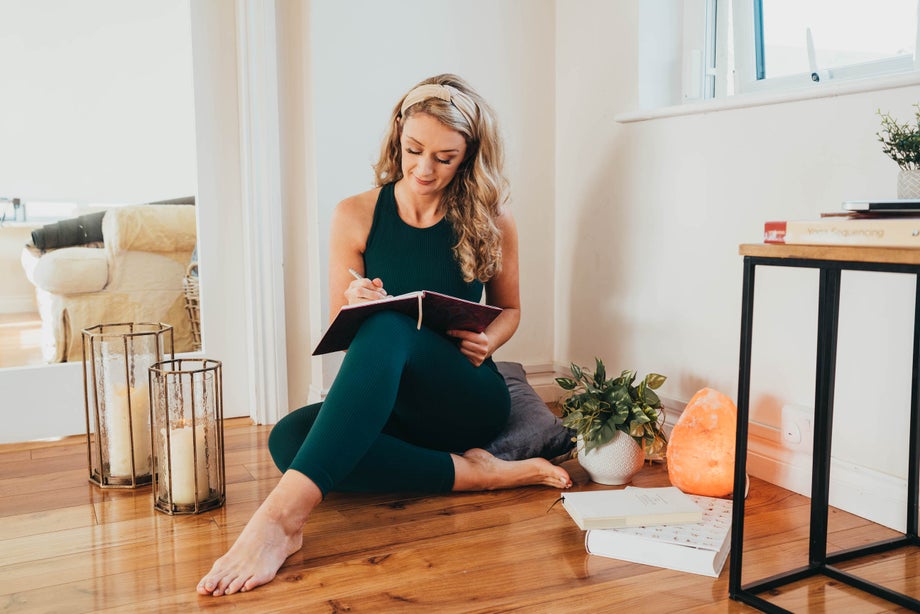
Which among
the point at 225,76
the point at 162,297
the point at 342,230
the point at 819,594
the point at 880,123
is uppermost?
the point at 225,76

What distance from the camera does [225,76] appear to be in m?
2.36

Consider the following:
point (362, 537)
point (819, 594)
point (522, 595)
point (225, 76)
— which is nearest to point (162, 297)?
point (225, 76)

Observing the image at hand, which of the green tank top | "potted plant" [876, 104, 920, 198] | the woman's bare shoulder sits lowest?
the green tank top

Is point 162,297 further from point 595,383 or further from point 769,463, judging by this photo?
point 769,463

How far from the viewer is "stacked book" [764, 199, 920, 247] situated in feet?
3.43

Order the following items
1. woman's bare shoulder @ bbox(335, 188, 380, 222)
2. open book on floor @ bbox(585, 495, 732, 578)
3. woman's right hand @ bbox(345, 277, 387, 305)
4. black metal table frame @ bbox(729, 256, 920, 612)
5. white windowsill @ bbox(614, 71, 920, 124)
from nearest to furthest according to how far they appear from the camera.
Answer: black metal table frame @ bbox(729, 256, 920, 612) < open book on floor @ bbox(585, 495, 732, 578) < white windowsill @ bbox(614, 71, 920, 124) < woman's right hand @ bbox(345, 277, 387, 305) < woman's bare shoulder @ bbox(335, 188, 380, 222)

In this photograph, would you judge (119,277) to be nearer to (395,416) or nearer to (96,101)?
(96,101)

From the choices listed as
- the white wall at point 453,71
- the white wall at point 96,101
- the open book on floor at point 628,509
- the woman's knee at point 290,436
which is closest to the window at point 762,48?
the white wall at point 453,71

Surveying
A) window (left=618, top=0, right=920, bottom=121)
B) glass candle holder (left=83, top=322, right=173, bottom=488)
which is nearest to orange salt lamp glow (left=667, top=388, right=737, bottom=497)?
window (left=618, top=0, right=920, bottom=121)

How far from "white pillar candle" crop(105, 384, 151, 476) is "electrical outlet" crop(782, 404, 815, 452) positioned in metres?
1.41

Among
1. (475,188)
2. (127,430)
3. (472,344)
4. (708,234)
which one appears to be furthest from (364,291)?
(708,234)

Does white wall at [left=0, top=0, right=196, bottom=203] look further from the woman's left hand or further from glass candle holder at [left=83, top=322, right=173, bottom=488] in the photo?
the woman's left hand

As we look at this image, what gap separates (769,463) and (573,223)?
985 millimetres

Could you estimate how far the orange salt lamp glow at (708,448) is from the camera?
5.57 feet
